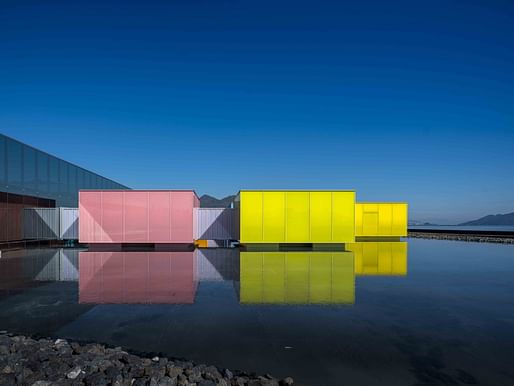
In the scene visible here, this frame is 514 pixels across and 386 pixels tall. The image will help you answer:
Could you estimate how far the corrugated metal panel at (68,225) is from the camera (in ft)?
77.2

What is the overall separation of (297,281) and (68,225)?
2193 cm

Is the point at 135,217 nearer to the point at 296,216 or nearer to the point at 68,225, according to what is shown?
the point at 68,225

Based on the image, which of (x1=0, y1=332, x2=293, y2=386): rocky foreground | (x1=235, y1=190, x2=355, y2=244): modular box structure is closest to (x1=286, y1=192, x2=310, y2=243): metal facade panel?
(x1=235, y1=190, x2=355, y2=244): modular box structure

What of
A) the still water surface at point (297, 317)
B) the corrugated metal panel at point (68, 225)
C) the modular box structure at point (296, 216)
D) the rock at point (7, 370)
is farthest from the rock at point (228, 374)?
the corrugated metal panel at point (68, 225)

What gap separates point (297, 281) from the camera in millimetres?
9844

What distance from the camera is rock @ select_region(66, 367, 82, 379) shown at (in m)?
3.77

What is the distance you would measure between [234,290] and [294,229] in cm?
1179

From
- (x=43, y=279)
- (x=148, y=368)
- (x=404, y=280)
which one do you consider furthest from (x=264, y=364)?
(x=43, y=279)

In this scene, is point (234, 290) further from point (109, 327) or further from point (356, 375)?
point (356, 375)

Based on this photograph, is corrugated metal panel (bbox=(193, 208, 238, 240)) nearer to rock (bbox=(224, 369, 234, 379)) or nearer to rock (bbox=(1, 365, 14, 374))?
rock (bbox=(1, 365, 14, 374))

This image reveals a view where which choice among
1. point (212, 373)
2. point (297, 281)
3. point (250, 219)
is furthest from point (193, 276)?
point (250, 219)

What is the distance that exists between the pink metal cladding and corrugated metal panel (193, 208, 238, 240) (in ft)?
4.82

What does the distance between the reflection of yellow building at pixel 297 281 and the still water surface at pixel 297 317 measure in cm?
6

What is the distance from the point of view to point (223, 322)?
5.96 metres
